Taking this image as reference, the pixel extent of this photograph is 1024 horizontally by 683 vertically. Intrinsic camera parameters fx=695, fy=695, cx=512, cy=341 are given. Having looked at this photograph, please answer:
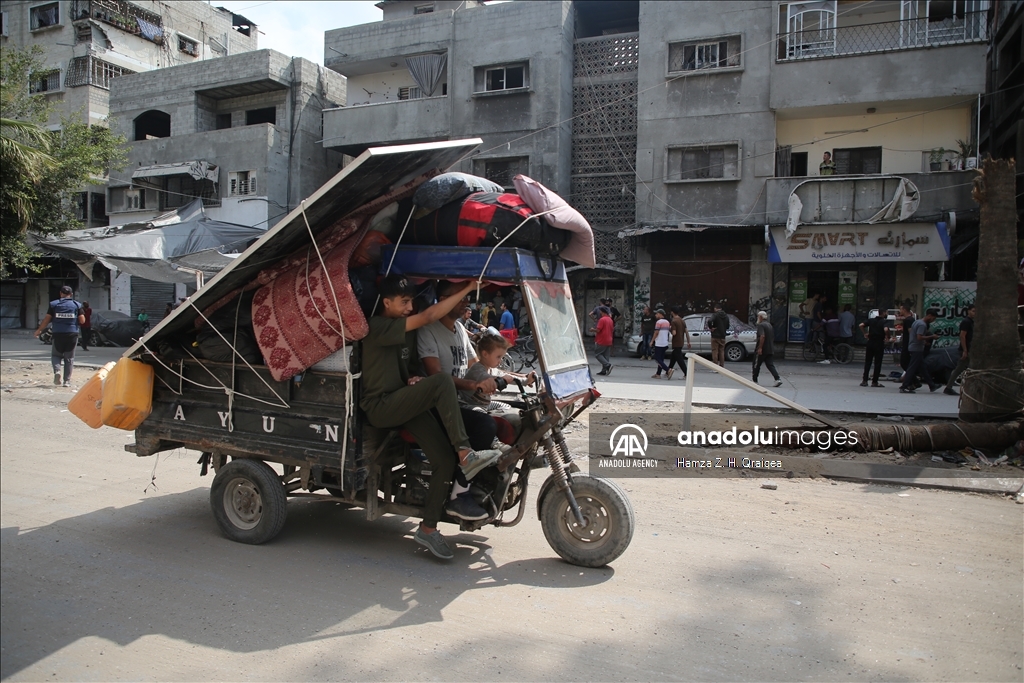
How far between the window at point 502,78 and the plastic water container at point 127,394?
22.3m

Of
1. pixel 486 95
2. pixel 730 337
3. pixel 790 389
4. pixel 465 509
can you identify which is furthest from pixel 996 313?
pixel 486 95

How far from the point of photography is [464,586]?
4270 millimetres

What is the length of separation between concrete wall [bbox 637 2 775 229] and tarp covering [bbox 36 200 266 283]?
43.2 ft

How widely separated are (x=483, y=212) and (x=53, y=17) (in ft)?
137

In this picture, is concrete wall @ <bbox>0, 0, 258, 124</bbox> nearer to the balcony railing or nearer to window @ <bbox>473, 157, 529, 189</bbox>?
window @ <bbox>473, 157, 529, 189</bbox>

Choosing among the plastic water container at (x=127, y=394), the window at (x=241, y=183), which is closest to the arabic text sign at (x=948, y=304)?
the plastic water container at (x=127, y=394)

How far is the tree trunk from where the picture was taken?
8.02 metres

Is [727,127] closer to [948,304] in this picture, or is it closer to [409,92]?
[948,304]

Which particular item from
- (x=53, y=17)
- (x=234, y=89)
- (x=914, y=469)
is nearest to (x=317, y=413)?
(x=914, y=469)

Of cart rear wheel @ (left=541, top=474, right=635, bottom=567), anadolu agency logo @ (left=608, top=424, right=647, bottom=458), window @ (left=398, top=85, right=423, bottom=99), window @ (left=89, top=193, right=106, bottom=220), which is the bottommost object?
anadolu agency logo @ (left=608, top=424, right=647, bottom=458)

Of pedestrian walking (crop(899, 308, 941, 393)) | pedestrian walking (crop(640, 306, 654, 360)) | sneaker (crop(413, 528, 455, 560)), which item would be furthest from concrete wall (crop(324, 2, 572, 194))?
sneaker (crop(413, 528, 455, 560))

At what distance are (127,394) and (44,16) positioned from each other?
135 feet

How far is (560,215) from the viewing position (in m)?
4.43

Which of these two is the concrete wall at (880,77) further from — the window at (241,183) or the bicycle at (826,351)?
the window at (241,183)
